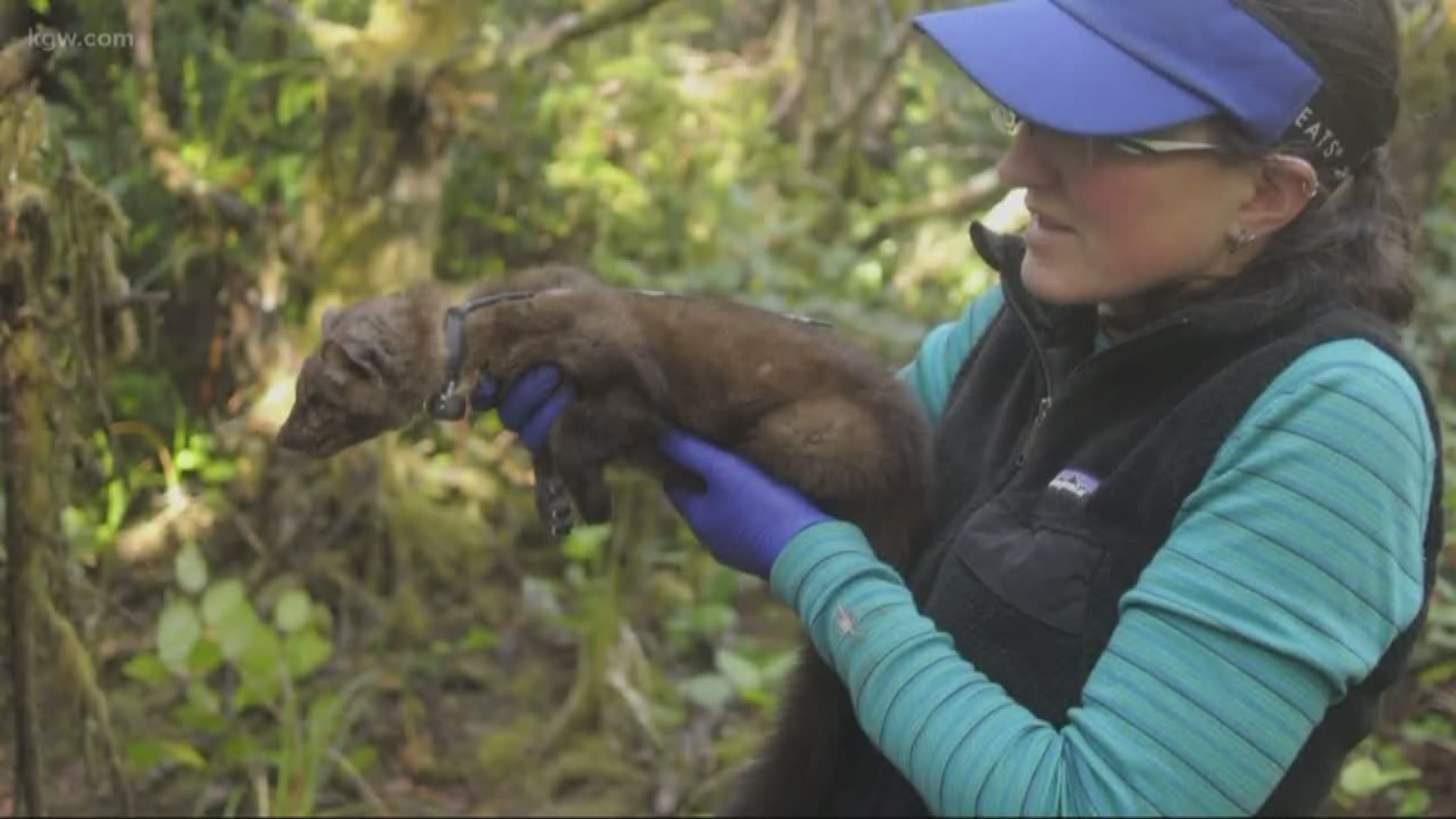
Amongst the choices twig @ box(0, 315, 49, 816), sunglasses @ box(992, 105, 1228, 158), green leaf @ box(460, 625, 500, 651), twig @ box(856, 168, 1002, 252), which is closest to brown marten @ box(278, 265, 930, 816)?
twig @ box(0, 315, 49, 816)

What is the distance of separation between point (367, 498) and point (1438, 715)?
3.31 m

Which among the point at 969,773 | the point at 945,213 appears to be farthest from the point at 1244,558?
the point at 945,213

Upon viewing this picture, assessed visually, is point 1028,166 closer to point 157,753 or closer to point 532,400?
point 532,400

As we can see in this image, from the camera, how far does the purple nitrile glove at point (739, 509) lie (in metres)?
2.01

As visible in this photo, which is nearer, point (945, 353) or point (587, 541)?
point (945, 353)

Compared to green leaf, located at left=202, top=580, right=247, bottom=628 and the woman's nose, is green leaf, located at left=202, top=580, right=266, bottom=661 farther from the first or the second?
the woman's nose

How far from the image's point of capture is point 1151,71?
1631 mm

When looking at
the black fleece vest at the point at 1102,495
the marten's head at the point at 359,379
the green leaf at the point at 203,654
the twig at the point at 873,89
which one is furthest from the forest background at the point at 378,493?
the twig at the point at 873,89

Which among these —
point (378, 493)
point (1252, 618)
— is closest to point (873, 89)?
point (378, 493)

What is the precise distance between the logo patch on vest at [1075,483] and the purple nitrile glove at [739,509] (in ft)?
1.13

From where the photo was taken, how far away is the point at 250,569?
4715 mm

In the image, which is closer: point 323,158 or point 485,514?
point 323,158

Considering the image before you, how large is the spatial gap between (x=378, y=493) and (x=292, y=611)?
0.90 m

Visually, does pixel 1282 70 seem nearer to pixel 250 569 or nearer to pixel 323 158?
pixel 323 158
